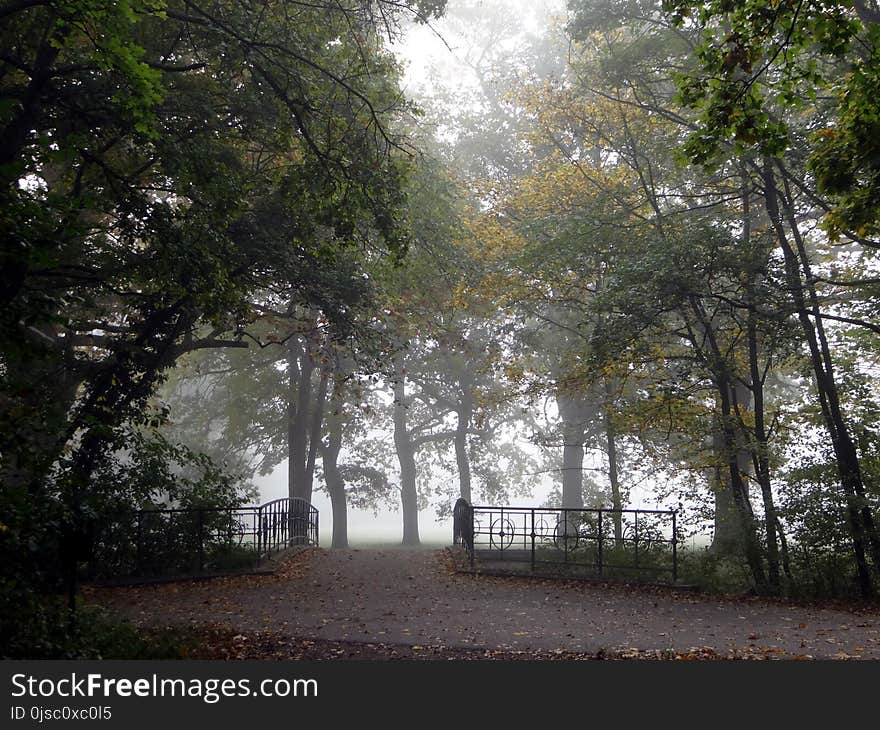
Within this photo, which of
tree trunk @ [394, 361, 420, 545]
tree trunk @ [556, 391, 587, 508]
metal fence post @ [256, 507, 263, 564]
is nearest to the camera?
metal fence post @ [256, 507, 263, 564]

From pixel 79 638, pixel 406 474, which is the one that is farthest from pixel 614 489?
pixel 406 474

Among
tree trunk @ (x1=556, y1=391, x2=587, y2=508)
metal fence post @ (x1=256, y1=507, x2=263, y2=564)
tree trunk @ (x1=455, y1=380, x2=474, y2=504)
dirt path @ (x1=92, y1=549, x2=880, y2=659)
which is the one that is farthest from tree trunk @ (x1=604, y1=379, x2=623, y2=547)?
tree trunk @ (x1=455, y1=380, x2=474, y2=504)

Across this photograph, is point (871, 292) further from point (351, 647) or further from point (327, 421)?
point (327, 421)

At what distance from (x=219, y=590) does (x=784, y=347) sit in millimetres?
10211

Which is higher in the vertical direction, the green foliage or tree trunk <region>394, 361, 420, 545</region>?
tree trunk <region>394, 361, 420, 545</region>

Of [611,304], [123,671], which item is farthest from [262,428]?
[123,671]

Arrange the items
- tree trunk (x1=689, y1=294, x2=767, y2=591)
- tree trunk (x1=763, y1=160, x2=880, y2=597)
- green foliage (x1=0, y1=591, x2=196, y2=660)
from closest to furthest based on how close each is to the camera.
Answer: green foliage (x1=0, y1=591, x2=196, y2=660), tree trunk (x1=763, y1=160, x2=880, y2=597), tree trunk (x1=689, y1=294, x2=767, y2=591)

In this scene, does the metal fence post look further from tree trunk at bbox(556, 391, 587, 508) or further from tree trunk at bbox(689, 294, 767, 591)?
tree trunk at bbox(556, 391, 587, 508)

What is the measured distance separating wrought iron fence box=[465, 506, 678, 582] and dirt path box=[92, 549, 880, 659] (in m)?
0.69

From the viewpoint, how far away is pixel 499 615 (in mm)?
9234

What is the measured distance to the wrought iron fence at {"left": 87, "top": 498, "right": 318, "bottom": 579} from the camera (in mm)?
11531

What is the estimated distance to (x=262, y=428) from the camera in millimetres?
26156

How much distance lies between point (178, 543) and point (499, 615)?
20.4ft

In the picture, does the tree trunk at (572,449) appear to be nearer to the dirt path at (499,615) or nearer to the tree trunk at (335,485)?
the tree trunk at (335,485)
